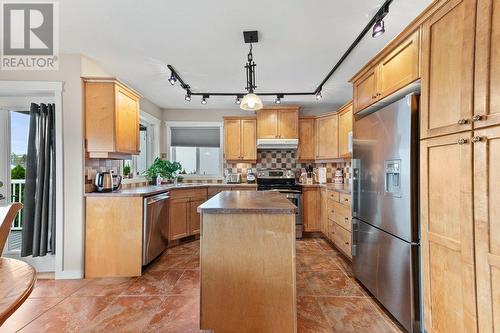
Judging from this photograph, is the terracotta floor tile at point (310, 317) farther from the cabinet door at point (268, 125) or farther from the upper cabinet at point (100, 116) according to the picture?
the cabinet door at point (268, 125)

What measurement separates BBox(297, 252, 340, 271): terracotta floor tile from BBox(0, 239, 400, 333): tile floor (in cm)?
1

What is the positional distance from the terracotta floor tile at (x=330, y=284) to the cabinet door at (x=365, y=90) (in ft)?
6.03

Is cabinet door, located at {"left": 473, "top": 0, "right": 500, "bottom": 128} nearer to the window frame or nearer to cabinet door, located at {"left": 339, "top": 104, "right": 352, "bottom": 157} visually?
cabinet door, located at {"left": 339, "top": 104, "right": 352, "bottom": 157}

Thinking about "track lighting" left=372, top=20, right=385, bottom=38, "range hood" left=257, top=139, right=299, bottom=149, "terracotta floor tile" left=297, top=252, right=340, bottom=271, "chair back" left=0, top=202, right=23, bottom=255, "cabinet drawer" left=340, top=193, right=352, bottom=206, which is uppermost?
"track lighting" left=372, top=20, right=385, bottom=38

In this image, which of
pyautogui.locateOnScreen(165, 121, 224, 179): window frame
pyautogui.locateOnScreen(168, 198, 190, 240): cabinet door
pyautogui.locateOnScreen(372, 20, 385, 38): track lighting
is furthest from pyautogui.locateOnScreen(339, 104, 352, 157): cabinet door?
pyautogui.locateOnScreen(168, 198, 190, 240): cabinet door

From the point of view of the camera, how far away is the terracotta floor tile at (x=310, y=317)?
1.90 meters

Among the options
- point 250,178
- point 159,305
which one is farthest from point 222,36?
point 250,178

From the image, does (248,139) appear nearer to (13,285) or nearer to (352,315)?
(352,315)

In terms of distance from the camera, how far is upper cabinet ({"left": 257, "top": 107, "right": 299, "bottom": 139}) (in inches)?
183

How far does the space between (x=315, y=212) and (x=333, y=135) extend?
4.57 feet

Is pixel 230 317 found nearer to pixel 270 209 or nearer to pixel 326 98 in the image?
pixel 270 209

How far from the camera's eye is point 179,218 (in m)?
3.97

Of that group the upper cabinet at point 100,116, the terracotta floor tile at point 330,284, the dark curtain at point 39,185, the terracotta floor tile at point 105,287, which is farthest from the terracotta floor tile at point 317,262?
the dark curtain at point 39,185

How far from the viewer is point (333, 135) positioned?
445cm
